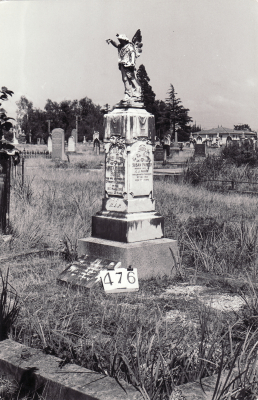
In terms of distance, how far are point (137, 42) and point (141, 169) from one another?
5.81 ft

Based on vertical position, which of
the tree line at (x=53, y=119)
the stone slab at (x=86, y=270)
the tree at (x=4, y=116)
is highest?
the tree line at (x=53, y=119)

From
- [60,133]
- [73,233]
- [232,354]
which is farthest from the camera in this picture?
[60,133]

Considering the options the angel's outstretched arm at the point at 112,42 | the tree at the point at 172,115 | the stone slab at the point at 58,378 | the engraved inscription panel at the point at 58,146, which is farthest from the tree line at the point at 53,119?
the stone slab at the point at 58,378

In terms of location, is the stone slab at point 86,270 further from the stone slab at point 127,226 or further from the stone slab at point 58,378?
the stone slab at point 58,378

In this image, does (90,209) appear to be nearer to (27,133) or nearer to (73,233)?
(73,233)

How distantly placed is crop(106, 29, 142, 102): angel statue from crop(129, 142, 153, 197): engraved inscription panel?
70cm

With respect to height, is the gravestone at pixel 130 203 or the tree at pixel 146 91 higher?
the tree at pixel 146 91

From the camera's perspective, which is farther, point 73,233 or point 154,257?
point 73,233

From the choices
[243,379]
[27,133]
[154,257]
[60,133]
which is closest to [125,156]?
[154,257]

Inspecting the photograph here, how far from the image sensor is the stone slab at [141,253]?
628cm

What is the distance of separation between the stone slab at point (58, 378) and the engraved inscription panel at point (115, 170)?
A: 3.45 metres

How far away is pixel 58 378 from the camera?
9.84ft

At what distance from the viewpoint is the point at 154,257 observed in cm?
650

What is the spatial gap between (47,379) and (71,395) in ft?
0.69
